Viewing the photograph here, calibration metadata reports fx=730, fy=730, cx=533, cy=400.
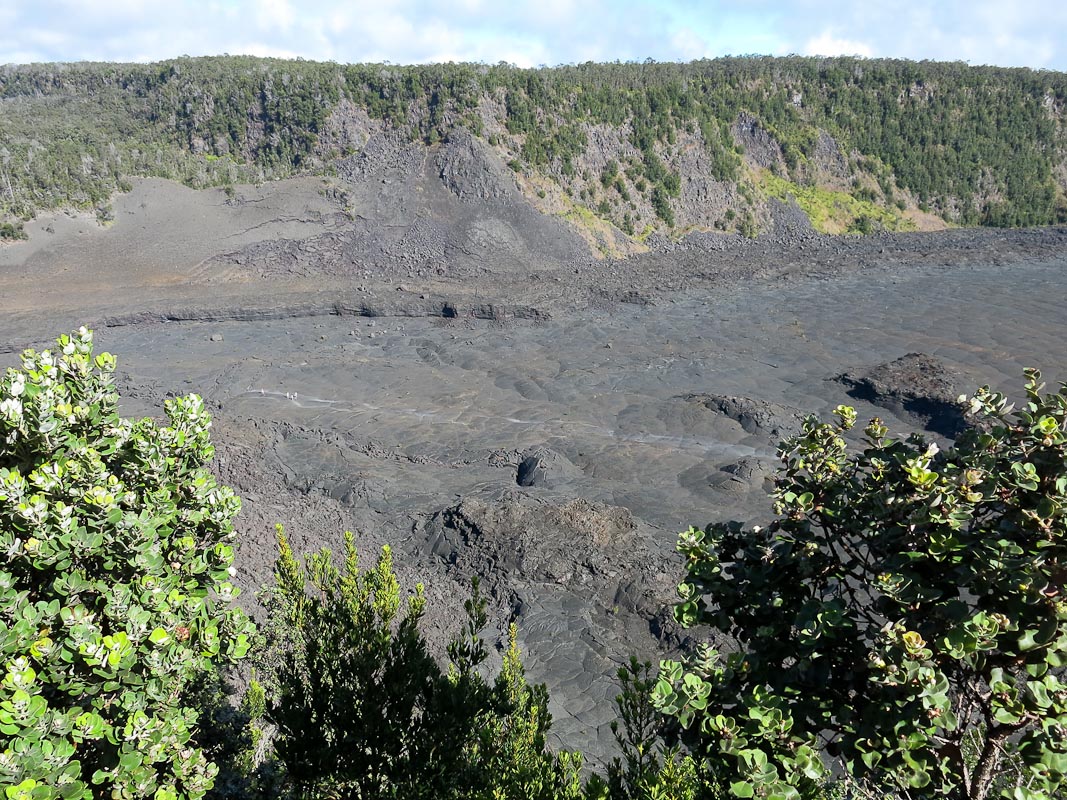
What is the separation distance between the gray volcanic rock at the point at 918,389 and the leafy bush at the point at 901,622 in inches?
668

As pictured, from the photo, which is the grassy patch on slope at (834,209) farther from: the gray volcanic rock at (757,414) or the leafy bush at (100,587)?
the leafy bush at (100,587)

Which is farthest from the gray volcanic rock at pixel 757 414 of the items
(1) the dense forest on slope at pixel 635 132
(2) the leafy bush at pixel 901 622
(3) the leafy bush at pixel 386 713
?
(1) the dense forest on slope at pixel 635 132

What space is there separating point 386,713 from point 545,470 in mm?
10899

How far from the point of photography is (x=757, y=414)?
19.3 metres

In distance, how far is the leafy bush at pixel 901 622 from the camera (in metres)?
3.33

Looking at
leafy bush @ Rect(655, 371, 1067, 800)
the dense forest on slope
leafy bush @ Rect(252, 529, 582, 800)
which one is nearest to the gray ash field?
the dense forest on slope

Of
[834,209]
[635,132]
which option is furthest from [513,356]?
[834,209]

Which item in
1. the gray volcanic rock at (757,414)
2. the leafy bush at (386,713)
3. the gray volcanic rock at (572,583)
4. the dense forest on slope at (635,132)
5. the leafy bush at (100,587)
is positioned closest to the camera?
the leafy bush at (100,587)

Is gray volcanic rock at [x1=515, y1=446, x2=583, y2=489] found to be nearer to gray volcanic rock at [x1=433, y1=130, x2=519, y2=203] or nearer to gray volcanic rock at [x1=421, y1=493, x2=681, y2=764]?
gray volcanic rock at [x1=421, y1=493, x2=681, y2=764]

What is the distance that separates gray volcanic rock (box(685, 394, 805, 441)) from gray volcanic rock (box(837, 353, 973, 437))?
9.35 ft

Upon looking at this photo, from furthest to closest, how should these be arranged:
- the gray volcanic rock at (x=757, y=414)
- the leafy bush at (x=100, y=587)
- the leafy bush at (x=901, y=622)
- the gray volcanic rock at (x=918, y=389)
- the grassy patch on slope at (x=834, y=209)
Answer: the grassy patch on slope at (x=834, y=209), the gray volcanic rock at (x=918, y=389), the gray volcanic rock at (x=757, y=414), the leafy bush at (x=100, y=587), the leafy bush at (x=901, y=622)

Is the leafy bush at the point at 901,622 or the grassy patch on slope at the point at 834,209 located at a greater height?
the grassy patch on slope at the point at 834,209

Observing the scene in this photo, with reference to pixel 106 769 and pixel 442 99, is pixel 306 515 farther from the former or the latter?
pixel 442 99

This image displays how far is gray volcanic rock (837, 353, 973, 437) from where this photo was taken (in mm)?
19483
